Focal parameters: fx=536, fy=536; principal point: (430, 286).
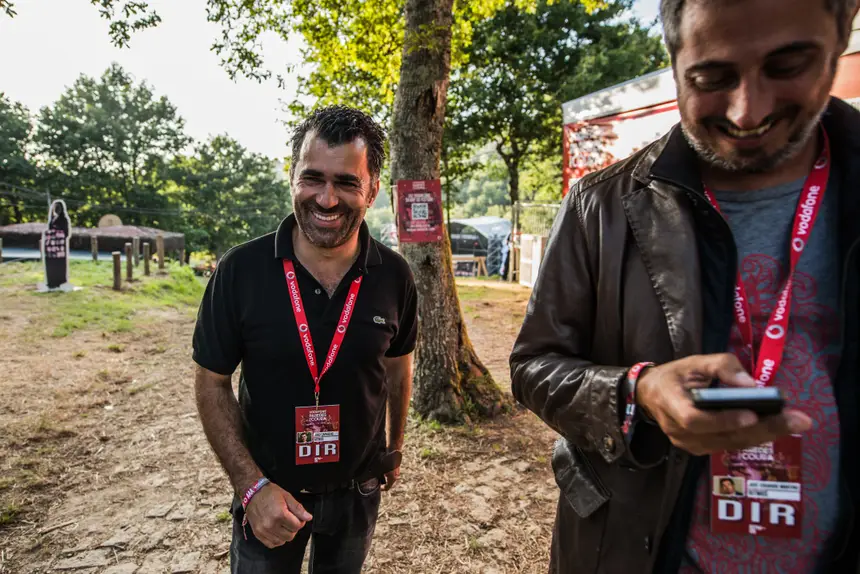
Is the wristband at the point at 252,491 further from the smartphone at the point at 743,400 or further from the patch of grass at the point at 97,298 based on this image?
the patch of grass at the point at 97,298

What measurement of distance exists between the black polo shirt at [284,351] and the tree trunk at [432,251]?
2.99 m

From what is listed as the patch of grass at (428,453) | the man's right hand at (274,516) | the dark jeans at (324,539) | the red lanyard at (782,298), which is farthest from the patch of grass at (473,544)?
the red lanyard at (782,298)

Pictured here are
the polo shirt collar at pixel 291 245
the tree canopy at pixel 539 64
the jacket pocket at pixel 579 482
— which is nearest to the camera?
the jacket pocket at pixel 579 482

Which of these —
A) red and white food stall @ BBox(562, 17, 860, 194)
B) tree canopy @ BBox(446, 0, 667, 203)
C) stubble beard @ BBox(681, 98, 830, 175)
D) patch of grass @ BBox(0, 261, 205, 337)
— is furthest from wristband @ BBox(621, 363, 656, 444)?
tree canopy @ BBox(446, 0, 667, 203)

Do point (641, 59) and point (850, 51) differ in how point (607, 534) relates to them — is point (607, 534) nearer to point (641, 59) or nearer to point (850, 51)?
point (850, 51)

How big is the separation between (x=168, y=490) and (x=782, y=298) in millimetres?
4584

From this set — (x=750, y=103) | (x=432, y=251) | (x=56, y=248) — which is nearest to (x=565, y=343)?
(x=750, y=103)

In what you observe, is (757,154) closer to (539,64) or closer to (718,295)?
(718,295)

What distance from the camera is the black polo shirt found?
198 centimetres

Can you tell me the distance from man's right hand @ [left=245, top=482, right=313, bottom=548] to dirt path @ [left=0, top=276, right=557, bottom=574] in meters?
1.87

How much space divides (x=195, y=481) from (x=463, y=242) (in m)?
31.0

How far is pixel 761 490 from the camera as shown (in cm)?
120

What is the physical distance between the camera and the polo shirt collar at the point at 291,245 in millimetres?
2086

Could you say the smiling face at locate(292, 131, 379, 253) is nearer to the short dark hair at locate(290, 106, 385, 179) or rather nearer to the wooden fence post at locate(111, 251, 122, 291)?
the short dark hair at locate(290, 106, 385, 179)
